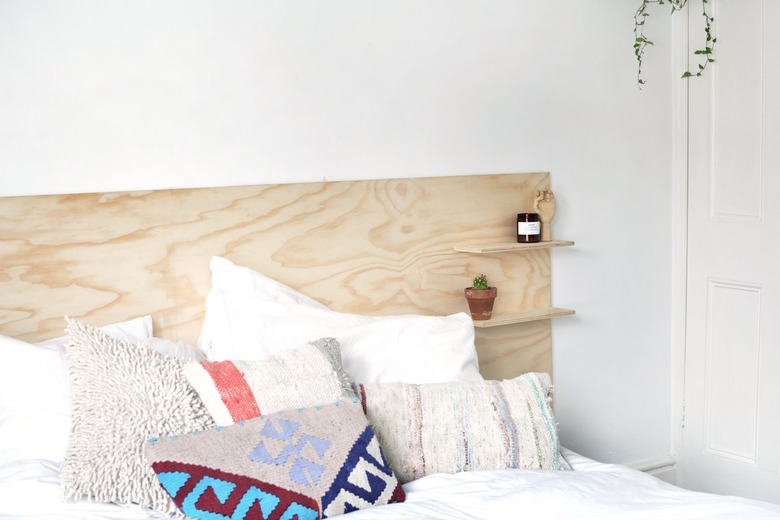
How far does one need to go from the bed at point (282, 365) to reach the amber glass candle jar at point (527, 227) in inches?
2.8

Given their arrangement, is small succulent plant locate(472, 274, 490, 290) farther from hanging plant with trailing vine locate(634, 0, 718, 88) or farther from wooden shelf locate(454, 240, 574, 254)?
hanging plant with trailing vine locate(634, 0, 718, 88)

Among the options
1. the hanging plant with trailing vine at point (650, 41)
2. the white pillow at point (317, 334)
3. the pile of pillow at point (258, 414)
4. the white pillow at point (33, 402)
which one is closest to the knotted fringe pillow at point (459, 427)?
the pile of pillow at point (258, 414)

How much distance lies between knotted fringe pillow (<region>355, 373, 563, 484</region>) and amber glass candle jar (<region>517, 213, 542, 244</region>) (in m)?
0.75

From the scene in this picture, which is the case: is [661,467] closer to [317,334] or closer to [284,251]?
[317,334]

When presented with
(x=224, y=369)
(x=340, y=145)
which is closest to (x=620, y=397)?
(x=340, y=145)

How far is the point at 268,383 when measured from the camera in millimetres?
1834

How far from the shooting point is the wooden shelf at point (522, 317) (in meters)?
2.59

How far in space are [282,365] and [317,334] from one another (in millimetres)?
384

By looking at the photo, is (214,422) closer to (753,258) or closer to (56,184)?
(56,184)

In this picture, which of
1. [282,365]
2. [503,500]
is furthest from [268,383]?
[503,500]

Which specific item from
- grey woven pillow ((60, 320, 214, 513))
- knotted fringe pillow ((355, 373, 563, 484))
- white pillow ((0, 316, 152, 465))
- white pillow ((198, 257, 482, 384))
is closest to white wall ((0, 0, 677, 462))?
white pillow ((198, 257, 482, 384))

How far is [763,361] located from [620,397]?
0.49 meters

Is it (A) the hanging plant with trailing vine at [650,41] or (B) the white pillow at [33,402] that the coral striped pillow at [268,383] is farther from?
(A) the hanging plant with trailing vine at [650,41]

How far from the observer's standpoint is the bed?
5.39ft
